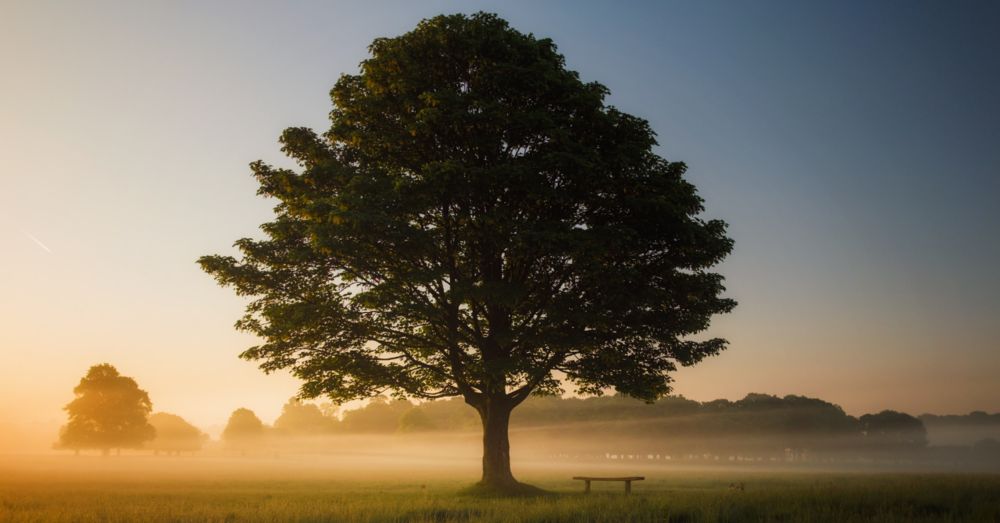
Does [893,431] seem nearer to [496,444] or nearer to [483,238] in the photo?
[496,444]

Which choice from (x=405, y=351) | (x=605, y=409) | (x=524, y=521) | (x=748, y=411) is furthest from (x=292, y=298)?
(x=748, y=411)

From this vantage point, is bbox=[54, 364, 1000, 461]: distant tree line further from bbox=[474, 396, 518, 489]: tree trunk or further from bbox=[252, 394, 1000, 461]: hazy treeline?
bbox=[474, 396, 518, 489]: tree trunk

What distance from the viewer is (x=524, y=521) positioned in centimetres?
1184

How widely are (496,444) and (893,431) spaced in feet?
491

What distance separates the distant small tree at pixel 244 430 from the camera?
471 feet

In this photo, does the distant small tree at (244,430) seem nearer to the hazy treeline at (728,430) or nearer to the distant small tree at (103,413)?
the hazy treeline at (728,430)

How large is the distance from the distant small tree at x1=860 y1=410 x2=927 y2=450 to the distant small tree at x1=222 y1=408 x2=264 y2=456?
160757mm

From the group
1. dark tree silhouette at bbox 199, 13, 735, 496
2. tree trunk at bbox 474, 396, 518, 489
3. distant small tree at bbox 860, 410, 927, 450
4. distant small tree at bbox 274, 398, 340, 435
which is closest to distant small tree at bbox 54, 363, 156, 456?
dark tree silhouette at bbox 199, 13, 735, 496

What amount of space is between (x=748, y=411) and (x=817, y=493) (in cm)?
12750

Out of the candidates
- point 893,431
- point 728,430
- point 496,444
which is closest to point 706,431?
point 728,430

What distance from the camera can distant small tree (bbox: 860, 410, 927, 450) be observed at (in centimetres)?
12619

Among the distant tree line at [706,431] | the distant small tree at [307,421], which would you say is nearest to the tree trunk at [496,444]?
the distant tree line at [706,431]

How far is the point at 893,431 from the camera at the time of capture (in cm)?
12800

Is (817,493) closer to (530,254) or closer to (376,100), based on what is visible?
(530,254)
